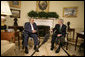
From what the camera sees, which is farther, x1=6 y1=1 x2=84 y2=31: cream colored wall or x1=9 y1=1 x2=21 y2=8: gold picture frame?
x1=6 y1=1 x2=84 y2=31: cream colored wall

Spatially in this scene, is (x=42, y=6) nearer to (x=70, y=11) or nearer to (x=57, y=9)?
(x=57, y=9)

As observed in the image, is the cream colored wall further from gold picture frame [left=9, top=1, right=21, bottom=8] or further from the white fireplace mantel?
the white fireplace mantel

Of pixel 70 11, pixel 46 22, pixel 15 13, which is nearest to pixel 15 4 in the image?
pixel 15 13

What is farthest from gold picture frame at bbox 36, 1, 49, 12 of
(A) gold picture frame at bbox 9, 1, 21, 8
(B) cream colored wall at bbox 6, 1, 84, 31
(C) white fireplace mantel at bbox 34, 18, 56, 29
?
(A) gold picture frame at bbox 9, 1, 21, 8

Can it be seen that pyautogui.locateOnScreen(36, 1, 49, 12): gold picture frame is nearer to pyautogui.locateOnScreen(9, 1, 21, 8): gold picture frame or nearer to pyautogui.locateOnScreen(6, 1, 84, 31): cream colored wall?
pyautogui.locateOnScreen(6, 1, 84, 31): cream colored wall

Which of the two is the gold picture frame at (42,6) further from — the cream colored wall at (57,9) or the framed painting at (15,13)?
the framed painting at (15,13)

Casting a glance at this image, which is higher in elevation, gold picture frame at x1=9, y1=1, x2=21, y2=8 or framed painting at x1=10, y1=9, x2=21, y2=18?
gold picture frame at x1=9, y1=1, x2=21, y2=8

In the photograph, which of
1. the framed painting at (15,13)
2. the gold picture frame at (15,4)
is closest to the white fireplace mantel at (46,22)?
the framed painting at (15,13)

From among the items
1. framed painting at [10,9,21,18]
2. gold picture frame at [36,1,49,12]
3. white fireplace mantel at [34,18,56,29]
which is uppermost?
gold picture frame at [36,1,49,12]

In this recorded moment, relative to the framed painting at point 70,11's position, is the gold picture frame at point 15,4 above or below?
above

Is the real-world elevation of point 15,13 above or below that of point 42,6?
below

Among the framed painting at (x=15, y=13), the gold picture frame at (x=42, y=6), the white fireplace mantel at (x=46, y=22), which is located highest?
the gold picture frame at (x=42, y=6)

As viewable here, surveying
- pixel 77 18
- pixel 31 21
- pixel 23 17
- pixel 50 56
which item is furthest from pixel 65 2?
pixel 50 56

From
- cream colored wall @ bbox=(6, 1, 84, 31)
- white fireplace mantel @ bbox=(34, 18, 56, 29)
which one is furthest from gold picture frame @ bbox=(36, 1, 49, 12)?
white fireplace mantel @ bbox=(34, 18, 56, 29)
